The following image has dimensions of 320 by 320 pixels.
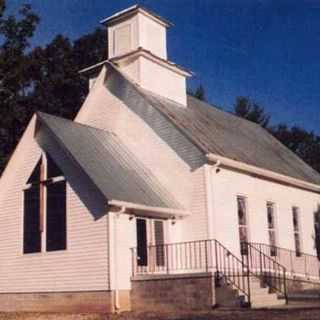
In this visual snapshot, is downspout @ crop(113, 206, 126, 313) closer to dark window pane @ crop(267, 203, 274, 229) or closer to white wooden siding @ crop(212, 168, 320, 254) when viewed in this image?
white wooden siding @ crop(212, 168, 320, 254)

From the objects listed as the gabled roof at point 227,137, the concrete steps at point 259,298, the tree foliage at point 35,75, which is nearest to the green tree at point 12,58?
the tree foliage at point 35,75

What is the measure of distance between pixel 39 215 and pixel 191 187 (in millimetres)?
4994

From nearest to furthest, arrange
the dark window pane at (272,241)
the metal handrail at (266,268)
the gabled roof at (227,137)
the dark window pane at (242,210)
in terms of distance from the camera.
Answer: the metal handrail at (266,268) → the gabled roof at (227,137) → the dark window pane at (242,210) → the dark window pane at (272,241)

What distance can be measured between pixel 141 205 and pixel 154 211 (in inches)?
28.6

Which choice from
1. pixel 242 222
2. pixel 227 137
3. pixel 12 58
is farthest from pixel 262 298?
pixel 12 58

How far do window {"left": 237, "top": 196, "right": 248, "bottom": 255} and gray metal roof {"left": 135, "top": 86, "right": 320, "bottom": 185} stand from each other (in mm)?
1435

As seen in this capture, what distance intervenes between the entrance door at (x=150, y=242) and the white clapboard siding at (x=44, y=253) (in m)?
1.53

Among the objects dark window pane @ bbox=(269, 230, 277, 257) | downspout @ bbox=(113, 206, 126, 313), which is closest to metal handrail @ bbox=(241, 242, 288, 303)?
dark window pane @ bbox=(269, 230, 277, 257)

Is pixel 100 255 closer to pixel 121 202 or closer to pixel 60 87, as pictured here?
pixel 121 202

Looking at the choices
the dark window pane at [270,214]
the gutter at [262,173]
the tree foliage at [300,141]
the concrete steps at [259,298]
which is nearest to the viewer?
the concrete steps at [259,298]

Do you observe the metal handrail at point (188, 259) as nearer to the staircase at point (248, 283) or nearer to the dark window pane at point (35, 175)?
the staircase at point (248, 283)

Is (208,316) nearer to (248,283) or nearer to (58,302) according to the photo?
(248,283)

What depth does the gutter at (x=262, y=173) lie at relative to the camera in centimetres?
1887

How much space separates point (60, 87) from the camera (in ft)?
120
